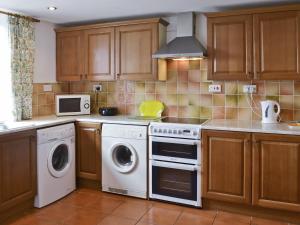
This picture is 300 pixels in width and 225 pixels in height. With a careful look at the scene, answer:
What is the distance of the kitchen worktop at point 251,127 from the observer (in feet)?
8.55

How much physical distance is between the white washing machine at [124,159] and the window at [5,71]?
1.11 m

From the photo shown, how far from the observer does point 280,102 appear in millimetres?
3178

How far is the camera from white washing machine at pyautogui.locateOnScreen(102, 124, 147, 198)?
3.19 m

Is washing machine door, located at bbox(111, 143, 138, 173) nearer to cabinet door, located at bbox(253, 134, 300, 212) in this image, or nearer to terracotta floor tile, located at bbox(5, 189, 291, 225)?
terracotta floor tile, located at bbox(5, 189, 291, 225)

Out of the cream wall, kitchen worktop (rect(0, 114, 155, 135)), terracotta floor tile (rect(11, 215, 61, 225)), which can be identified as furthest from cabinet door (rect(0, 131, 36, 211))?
the cream wall

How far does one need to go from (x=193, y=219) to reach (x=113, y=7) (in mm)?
2323

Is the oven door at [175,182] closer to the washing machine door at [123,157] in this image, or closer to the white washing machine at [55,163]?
the washing machine door at [123,157]

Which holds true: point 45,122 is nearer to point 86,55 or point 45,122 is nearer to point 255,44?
point 86,55

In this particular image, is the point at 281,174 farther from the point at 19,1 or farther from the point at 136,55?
the point at 19,1

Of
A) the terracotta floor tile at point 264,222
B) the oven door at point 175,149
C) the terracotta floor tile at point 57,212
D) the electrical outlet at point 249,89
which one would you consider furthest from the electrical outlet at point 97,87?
the terracotta floor tile at point 264,222

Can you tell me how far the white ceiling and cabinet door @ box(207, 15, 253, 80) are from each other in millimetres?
178

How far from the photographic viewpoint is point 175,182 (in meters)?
3.08

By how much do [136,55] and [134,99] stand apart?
634 mm

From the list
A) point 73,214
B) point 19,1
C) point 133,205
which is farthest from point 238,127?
point 19,1
